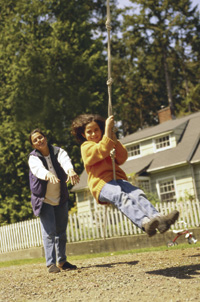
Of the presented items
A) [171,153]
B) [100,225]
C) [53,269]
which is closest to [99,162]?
[53,269]

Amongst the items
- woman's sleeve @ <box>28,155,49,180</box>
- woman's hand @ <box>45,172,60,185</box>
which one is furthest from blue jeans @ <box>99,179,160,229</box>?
woman's sleeve @ <box>28,155,49,180</box>

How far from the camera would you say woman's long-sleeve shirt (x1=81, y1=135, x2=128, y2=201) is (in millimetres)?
5066

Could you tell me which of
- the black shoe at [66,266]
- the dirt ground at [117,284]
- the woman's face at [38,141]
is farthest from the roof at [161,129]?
the dirt ground at [117,284]

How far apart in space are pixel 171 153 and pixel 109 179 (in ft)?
59.0

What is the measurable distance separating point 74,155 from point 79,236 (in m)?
12.3

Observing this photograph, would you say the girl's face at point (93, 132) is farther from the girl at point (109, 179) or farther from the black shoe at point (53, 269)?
the black shoe at point (53, 269)

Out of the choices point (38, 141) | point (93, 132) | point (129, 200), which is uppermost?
point (38, 141)

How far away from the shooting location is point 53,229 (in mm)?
6078

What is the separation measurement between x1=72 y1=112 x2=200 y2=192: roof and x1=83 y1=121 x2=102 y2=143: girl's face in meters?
15.8

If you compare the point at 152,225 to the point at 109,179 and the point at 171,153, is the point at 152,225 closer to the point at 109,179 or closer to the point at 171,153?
the point at 109,179

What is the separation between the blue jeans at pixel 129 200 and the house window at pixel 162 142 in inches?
754

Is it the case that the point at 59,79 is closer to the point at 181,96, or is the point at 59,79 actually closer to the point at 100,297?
the point at 181,96

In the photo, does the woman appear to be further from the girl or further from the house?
the house

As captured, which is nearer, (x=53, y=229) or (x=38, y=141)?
(x=53, y=229)
